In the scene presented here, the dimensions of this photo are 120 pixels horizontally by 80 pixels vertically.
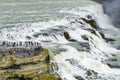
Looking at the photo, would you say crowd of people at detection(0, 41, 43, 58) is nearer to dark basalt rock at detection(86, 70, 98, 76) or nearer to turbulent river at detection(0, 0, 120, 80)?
turbulent river at detection(0, 0, 120, 80)

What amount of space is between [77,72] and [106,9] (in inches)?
1084

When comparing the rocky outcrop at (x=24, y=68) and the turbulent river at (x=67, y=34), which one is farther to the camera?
the turbulent river at (x=67, y=34)

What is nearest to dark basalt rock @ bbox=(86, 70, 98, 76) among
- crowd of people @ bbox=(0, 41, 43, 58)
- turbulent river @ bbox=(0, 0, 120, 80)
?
turbulent river @ bbox=(0, 0, 120, 80)

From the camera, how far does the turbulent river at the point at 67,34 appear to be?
30203 millimetres

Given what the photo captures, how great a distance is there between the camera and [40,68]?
2614 cm

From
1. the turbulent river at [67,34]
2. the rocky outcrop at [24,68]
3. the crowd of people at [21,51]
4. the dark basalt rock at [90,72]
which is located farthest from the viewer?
the turbulent river at [67,34]

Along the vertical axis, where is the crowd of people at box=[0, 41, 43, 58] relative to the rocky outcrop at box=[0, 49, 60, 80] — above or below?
above

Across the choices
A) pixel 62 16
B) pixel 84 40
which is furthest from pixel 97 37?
pixel 62 16

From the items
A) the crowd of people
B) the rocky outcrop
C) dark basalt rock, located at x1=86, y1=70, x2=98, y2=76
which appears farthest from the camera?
dark basalt rock, located at x1=86, y1=70, x2=98, y2=76

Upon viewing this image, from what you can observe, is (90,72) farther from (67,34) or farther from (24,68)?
(67,34)

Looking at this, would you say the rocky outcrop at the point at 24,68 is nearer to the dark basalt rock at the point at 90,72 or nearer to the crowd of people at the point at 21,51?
the crowd of people at the point at 21,51

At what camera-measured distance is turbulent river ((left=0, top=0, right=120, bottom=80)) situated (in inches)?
1189

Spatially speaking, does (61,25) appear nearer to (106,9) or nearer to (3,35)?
(3,35)

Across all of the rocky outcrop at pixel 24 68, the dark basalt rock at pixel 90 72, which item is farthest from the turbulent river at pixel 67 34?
the rocky outcrop at pixel 24 68
